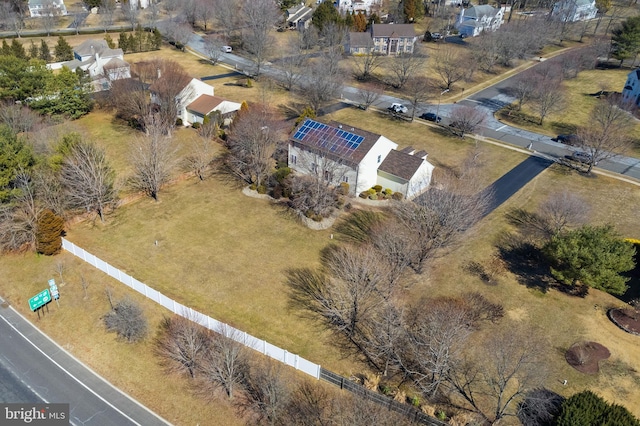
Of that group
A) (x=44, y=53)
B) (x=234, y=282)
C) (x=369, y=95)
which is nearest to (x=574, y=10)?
(x=369, y=95)

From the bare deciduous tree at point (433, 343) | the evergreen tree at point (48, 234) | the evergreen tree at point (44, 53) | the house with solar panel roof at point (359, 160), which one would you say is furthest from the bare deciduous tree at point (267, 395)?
the evergreen tree at point (44, 53)

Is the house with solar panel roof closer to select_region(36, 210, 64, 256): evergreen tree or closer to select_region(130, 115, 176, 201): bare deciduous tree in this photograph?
select_region(130, 115, 176, 201): bare deciduous tree

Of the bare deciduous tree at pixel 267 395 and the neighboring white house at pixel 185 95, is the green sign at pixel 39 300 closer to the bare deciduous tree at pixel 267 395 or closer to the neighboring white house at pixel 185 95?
the bare deciduous tree at pixel 267 395

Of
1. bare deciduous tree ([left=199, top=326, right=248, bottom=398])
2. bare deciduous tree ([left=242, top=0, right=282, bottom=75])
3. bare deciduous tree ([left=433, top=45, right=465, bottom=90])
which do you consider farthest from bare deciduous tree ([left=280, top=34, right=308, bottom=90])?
bare deciduous tree ([left=199, top=326, right=248, bottom=398])

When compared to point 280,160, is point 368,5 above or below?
above

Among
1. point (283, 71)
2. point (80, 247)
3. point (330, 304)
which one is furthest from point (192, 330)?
point (283, 71)

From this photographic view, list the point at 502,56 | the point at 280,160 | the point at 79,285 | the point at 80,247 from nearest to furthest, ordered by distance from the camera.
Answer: the point at 79,285, the point at 80,247, the point at 280,160, the point at 502,56

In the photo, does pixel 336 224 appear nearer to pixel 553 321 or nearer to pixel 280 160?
pixel 280 160
